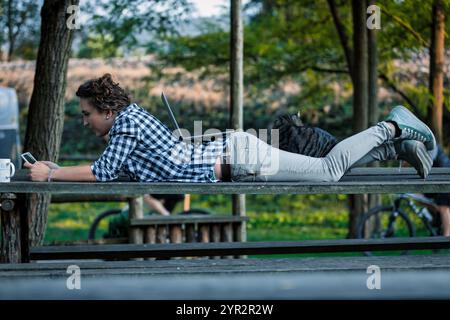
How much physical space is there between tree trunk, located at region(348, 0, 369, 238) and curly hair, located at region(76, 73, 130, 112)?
215 inches

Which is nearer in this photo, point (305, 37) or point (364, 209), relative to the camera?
point (364, 209)

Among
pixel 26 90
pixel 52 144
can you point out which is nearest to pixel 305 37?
pixel 52 144

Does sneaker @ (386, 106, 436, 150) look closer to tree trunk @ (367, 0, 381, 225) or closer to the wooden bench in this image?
the wooden bench

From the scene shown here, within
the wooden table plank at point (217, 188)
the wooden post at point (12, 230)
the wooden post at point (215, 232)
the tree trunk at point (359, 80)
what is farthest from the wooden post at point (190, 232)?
the wooden table plank at point (217, 188)

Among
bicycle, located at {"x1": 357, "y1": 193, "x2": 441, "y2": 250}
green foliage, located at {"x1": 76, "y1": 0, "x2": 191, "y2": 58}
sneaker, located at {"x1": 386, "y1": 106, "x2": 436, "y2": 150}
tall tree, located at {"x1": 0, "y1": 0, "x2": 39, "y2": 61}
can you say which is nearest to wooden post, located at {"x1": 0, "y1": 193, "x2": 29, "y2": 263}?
sneaker, located at {"x1": 386, "y1": 106, "x2": 436, "y2": 150}

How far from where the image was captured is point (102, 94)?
5.07m

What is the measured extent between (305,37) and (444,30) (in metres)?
2.21

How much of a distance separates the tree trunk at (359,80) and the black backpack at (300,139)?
196 inches

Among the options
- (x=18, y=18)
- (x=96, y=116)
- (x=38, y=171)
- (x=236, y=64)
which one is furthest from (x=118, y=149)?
(x=18, y=18)

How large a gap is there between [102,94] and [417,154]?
6.02 feet

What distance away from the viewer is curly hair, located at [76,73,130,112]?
5.06m

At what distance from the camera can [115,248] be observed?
589 centimetres

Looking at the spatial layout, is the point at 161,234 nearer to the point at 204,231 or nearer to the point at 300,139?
the point at 204,231
